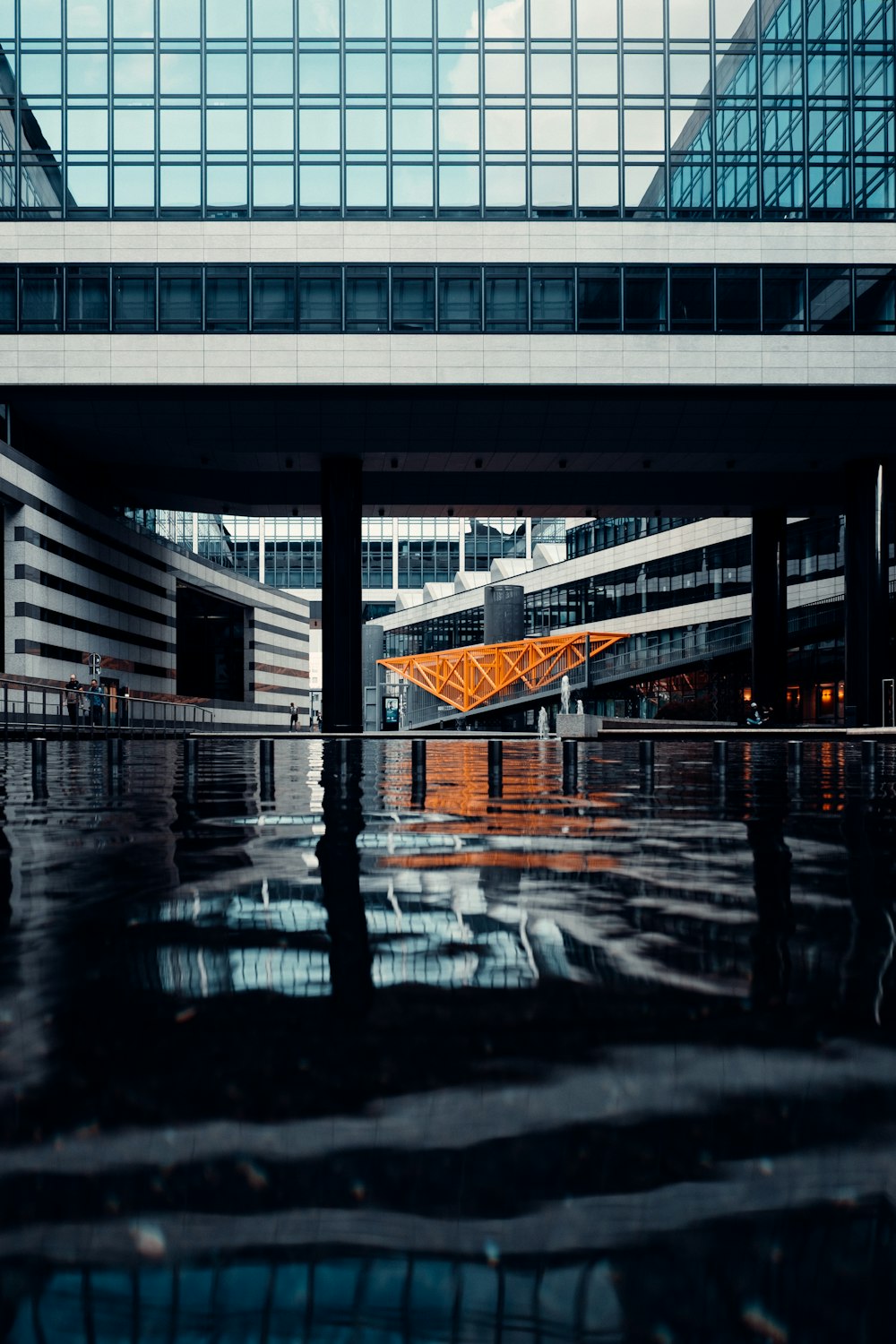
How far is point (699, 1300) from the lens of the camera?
0.99m

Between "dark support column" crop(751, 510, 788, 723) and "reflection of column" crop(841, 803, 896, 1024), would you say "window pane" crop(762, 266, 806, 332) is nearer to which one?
"dark support column" crop(751, 510, 788, 723)

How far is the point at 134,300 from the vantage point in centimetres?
3581

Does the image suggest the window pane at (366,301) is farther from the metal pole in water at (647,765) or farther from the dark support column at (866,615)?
the metal pole in water at (647,765)

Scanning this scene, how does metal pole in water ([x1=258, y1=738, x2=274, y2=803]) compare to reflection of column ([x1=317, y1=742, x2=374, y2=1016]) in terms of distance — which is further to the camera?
metal pole in water ([x1=258, y1=738, x2=274, y2=803])

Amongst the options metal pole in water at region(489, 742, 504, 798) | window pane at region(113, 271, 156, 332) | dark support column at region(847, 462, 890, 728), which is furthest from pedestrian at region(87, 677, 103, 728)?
metal pole in water at region(489, 742, 504, 798)

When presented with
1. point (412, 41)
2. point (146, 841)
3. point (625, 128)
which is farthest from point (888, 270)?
point (146, 841)

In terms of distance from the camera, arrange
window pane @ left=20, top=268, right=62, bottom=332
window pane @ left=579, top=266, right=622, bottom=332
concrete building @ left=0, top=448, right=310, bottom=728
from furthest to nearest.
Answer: concrete building @ left=0, top=448, right=310, bottom=728 < window pane @ left=579, top=266, right=622, bottom=332 < window pane @ left=20, top=268, right=62, bottom=332

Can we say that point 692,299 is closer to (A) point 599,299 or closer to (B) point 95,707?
(A) point 599,299

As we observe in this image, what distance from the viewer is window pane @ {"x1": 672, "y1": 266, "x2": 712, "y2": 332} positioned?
36.3m

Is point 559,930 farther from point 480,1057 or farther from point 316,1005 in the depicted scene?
point 480,1057

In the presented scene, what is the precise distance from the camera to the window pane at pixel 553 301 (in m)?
36.2

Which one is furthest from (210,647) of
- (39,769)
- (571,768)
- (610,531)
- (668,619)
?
(571,768)

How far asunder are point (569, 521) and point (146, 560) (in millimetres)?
47553

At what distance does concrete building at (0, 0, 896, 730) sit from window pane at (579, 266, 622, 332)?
0.09 metres
